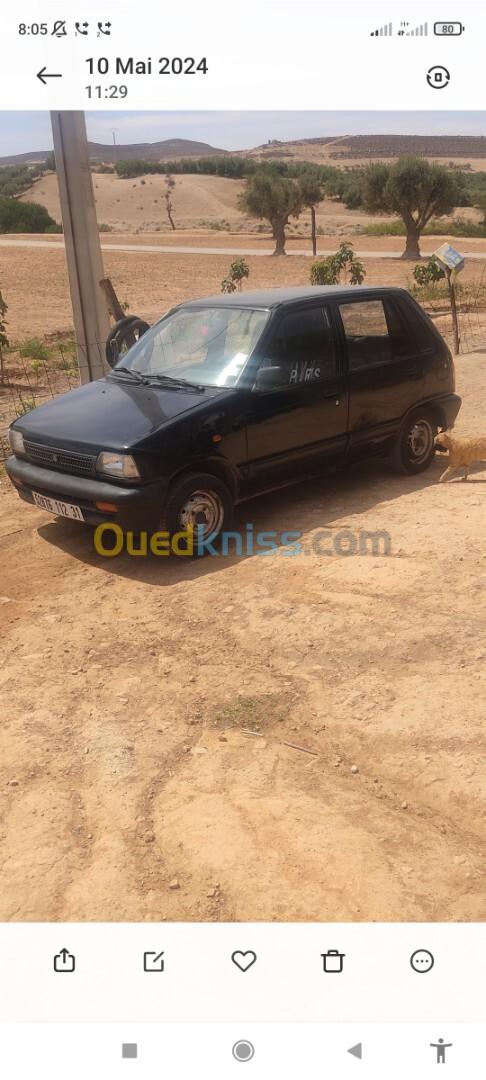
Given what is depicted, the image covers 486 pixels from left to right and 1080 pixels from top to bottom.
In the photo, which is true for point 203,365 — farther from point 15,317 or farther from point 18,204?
point 18,204

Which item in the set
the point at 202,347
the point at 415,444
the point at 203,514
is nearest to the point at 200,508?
the point at 203,514

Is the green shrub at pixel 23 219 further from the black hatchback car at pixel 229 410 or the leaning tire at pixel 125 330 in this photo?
the black hatchback car at pixel 229 410

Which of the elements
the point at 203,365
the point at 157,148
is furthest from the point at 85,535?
the point at 157,148

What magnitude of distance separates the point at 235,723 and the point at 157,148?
607 feet

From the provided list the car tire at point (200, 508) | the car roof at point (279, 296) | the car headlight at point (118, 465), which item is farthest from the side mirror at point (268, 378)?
the car headlight at point (118, 465)

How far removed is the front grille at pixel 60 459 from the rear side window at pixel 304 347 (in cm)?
146

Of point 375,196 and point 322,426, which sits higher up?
point 375,196

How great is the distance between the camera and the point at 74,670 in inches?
176

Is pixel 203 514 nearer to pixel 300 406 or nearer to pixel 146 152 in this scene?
pixel 300 406

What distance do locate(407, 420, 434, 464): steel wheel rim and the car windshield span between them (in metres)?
1.87

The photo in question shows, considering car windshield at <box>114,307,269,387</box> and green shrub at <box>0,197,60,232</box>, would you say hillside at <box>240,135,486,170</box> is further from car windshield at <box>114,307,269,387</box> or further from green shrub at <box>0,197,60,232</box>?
car windshield at <box>114,307,269,387</box>

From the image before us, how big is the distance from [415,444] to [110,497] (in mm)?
3093

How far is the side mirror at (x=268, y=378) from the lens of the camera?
596cm
